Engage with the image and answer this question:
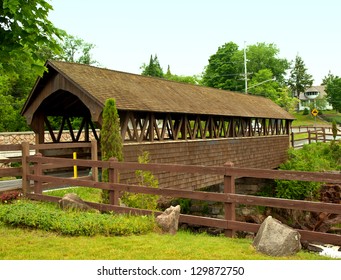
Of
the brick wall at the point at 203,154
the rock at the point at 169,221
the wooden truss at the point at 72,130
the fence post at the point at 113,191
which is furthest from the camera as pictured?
the wooden truss at the point at 72,130

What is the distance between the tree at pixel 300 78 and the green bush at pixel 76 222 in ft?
313

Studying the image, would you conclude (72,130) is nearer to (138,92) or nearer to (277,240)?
(138,92)

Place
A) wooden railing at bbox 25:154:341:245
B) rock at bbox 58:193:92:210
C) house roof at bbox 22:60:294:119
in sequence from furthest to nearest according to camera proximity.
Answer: house roof at bbox 22:60:294:119 < rock at bbox 58:193:92:210 < wooden railing at bbox 25:154:341:245

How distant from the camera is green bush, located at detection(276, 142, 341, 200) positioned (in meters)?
23.7

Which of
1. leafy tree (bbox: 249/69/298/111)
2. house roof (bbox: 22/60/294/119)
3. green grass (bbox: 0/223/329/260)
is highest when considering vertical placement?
leafy tree (bbox: 249/69/298/111)

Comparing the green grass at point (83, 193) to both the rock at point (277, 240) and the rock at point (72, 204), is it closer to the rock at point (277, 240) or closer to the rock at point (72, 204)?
the rock at point (72, 204)

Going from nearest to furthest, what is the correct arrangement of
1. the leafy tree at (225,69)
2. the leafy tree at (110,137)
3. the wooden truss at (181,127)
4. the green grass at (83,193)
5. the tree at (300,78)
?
the leafy tree at (110,137)
the green grass at (83,193)
the wooden truss at (181,127)
the leafy tree at (225,69)
the tree at (300,78)

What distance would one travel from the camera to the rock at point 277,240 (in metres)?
5.48

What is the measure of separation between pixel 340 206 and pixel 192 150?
11847 mm

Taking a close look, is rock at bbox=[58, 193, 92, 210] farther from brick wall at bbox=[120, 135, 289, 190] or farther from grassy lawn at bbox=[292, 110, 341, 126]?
grassy lawn at bbox=[292, 110, 341, 126]

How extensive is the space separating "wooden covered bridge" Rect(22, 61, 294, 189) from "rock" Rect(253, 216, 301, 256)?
7860 mm

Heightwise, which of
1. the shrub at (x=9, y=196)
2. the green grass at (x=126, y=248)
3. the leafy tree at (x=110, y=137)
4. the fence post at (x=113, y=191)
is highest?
the leafy tree at (x=110, y=137)

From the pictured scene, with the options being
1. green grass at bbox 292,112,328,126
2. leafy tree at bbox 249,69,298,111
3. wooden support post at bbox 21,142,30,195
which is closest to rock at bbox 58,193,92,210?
wooden support post at bbox 21,142,30,195

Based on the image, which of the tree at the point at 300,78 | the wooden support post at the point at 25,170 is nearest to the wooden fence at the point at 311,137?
the wooden support post at the point at 25,170
